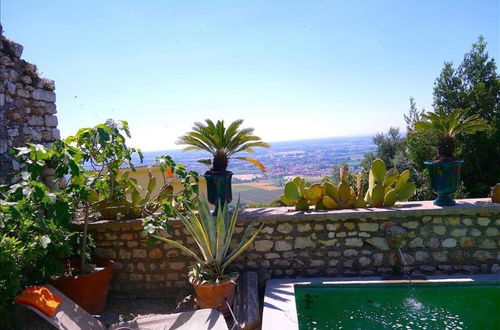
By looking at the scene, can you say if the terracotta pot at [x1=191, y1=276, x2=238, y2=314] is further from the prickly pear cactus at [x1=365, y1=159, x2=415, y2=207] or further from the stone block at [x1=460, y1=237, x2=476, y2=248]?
the stone block at [x1=460, y1=237, x2=476, y2=248]

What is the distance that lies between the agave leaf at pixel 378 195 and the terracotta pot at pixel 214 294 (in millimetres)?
1895

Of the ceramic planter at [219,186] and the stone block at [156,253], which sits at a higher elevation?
the ceramic planter at [219,186]

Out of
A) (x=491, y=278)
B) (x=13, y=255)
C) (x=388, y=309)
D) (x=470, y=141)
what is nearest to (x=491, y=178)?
(x=470, y=141)

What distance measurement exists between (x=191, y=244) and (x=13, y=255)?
174 cm

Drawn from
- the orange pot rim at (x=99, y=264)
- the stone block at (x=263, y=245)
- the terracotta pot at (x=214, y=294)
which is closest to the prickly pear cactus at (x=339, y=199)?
the stone block at (x=263, y=245)

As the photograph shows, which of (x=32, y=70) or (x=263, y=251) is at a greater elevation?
(x=32, y=70)

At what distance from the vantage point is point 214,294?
10.5 feet

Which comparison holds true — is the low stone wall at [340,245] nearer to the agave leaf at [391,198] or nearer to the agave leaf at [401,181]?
the agave leaf at [391,198]

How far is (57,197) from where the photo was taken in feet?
9.75

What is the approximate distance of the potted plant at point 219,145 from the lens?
4051 millimetres

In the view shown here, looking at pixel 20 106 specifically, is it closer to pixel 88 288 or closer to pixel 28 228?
pixel 28 228

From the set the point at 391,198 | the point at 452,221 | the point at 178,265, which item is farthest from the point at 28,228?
the point at 452,221

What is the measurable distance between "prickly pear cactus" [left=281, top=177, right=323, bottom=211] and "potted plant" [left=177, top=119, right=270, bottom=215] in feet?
1.22

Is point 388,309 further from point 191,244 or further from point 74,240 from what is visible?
point 74,240
